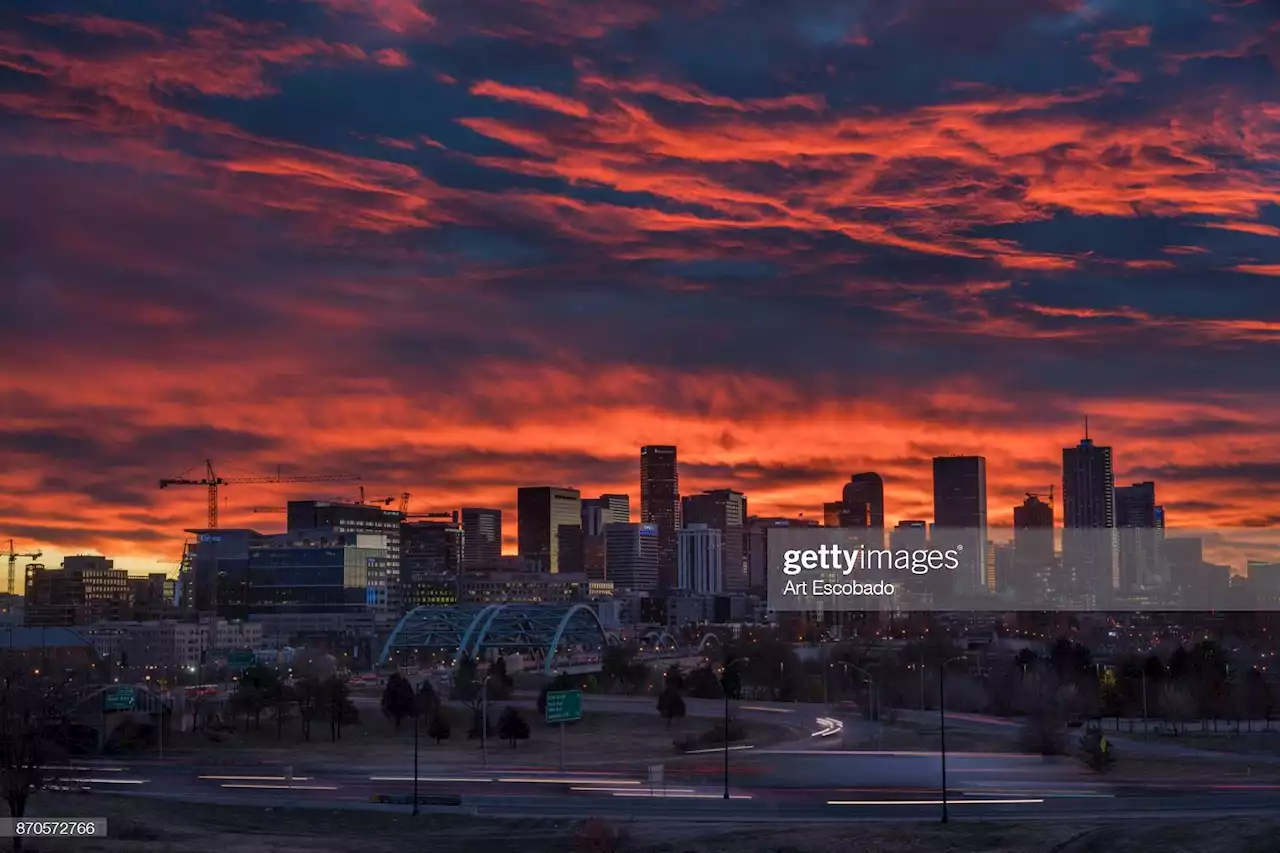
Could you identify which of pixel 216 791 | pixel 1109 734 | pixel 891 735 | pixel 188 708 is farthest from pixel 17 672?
pixel 1109 734

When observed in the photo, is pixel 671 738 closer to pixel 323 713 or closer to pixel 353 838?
pixel 323 713

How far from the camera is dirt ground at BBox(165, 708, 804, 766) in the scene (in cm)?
13338

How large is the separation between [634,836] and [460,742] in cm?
Answer: 7478

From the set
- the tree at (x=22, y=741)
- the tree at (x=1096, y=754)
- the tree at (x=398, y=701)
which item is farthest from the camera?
the tree at (x=398, y=701)

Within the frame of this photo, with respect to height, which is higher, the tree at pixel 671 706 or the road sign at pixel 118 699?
the road sign at pixel 118 699

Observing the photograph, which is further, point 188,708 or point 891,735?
point 188,708

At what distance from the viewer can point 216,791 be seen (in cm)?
10562

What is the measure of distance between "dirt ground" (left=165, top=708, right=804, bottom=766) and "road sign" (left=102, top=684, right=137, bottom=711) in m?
5.66

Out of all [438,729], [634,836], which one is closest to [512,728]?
[438,729]

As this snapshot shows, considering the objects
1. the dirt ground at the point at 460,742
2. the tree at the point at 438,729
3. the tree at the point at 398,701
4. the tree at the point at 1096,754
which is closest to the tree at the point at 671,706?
the dirt ground at the point at 460,742

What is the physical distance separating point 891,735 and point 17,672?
249 feet

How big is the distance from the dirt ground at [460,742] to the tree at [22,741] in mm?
34931

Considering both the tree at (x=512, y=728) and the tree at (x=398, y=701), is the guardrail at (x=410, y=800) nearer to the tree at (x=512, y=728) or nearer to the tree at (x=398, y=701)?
the tree at (x=512, y=728)

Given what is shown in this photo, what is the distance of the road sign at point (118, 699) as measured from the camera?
137375 millimetres
